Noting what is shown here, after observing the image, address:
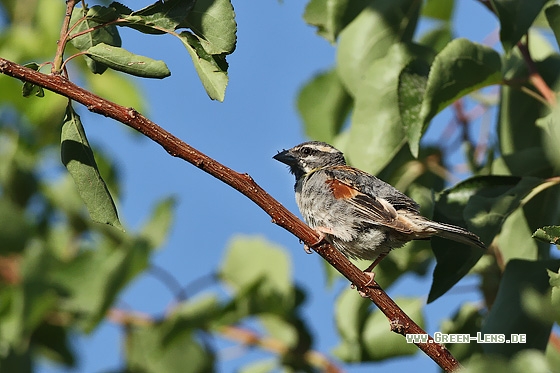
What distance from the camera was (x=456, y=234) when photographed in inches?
155

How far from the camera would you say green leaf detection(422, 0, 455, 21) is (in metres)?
5.59

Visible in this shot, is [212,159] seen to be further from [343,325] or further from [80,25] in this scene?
[343,325]

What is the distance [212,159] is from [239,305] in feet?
9.48

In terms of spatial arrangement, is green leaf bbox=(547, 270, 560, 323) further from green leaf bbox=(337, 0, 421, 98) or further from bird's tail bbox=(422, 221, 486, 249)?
green leaf bbox=(337, 0, 421, 98)

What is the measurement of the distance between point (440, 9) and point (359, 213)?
170cm

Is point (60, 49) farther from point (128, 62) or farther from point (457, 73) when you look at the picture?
point (457, 73)

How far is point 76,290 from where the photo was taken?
567 cm

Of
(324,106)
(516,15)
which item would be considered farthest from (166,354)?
(516,15)

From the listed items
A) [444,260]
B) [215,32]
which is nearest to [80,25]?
[215,32]

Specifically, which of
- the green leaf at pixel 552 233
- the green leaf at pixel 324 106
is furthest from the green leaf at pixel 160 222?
the green leaf at pixel 552 233

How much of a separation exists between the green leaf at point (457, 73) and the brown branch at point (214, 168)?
109cm

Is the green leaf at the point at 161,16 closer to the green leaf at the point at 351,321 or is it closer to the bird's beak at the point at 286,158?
the green leaf at the point at 351,321

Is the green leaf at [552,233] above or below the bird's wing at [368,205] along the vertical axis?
below

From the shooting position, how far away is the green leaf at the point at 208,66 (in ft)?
10.5
